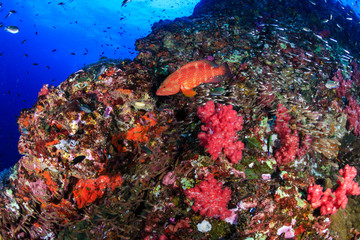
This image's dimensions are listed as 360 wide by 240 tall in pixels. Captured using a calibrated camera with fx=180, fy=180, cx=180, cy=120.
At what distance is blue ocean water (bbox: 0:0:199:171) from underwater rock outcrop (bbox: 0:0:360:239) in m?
12.2

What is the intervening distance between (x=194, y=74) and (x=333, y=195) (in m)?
3.61

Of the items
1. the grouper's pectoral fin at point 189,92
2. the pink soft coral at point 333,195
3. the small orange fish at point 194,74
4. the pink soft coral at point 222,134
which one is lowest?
the pink soft coral at point 333,195

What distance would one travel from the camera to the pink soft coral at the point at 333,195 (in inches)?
132

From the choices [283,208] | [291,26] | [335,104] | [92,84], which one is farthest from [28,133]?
[291,26]

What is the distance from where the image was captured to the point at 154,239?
330 cm

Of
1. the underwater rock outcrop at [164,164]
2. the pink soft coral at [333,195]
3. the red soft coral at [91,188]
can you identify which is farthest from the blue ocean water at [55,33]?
the pink soft coral at [333,195]

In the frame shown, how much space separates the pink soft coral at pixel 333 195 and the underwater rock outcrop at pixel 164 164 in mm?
50

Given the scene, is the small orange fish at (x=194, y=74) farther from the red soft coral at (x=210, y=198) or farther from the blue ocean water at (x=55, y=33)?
the blue ocean water at (x=55, y=33)

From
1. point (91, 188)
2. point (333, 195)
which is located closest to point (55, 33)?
point (91, 188)

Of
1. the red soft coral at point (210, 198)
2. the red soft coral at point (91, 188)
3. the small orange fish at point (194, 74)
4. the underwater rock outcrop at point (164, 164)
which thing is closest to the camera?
the red soft coral at point (210, 198)

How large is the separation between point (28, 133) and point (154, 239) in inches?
152

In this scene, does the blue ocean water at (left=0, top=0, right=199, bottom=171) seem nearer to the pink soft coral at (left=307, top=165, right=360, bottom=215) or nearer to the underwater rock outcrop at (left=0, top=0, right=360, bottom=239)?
the underwater rock outcrop at (left=0, top=0, right=360, bottom=239)

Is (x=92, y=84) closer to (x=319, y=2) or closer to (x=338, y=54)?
(x=338, y=54)

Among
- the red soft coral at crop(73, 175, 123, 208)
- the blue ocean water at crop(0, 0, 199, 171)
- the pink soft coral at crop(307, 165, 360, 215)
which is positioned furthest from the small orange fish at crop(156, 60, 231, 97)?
the blue ocean water at crop(0, 0, 199, 171)
